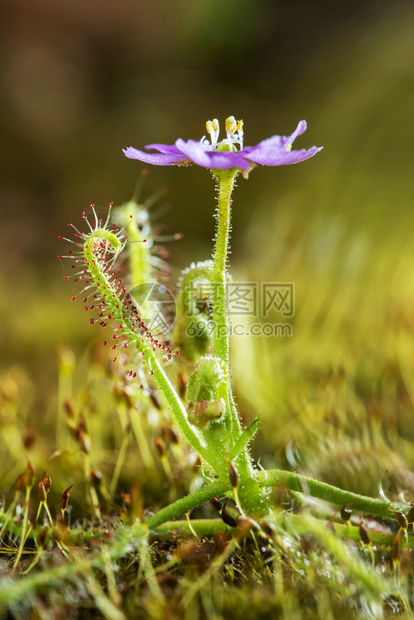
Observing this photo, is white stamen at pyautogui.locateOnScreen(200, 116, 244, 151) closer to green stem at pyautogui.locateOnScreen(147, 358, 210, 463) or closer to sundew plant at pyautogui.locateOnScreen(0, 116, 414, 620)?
sundew plant at pyautogui.locateOnScreen(0, 116, 414, 620)

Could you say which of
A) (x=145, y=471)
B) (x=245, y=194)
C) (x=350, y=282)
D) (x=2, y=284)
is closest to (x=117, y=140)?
(x=245, y=194)

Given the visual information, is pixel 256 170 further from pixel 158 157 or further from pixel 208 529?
pixel 208 529

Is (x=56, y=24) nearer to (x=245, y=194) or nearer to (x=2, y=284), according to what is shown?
(x=245, y=194)

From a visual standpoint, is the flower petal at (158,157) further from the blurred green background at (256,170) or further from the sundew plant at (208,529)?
the blurred green background at (256,170)
